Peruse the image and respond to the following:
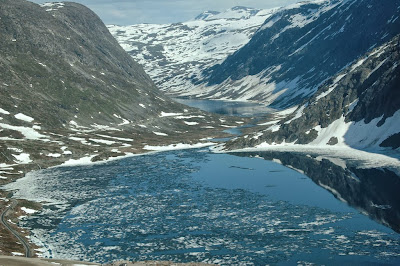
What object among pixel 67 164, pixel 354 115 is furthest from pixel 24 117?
pixel 354 115

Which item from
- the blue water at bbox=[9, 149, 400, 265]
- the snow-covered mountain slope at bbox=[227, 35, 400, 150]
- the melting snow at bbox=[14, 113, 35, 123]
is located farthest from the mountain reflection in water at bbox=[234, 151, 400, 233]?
the melting snow at bbox=[14, 113, 35, 123]

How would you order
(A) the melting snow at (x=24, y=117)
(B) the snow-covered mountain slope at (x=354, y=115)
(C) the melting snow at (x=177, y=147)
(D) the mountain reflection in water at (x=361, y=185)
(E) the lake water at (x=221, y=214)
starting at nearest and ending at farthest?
(E) the lake water at (x=221, y=214), (D) the mountain reflection in water at (x=361, y=185), (B) the snow-covered mountain slope at (x=354, y=115), (C) the melting snow at (x=177, y=147), (A) the melting snow at (x=24, y=117)

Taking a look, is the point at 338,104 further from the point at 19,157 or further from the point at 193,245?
the point at 193,245

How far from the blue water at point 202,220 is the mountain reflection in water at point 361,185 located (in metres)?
2.52

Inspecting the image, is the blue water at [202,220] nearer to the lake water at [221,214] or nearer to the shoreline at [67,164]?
the lake water at [221,214]

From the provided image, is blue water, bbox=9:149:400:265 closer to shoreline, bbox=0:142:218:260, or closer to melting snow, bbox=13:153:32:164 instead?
shoreline, bbox=0:142:218:260

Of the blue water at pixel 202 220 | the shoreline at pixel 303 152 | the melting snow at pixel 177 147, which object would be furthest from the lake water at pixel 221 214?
the melting snow at pixel 177 147

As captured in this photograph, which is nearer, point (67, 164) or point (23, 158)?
point (23, 158)

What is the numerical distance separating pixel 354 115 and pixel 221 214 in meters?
93.2

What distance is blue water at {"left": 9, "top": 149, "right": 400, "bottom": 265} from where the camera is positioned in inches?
2549

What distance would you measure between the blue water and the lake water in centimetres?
16

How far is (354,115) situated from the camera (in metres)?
163

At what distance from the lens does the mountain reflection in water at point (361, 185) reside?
8269cm

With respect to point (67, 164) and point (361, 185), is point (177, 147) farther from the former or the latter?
point (361, 185)
